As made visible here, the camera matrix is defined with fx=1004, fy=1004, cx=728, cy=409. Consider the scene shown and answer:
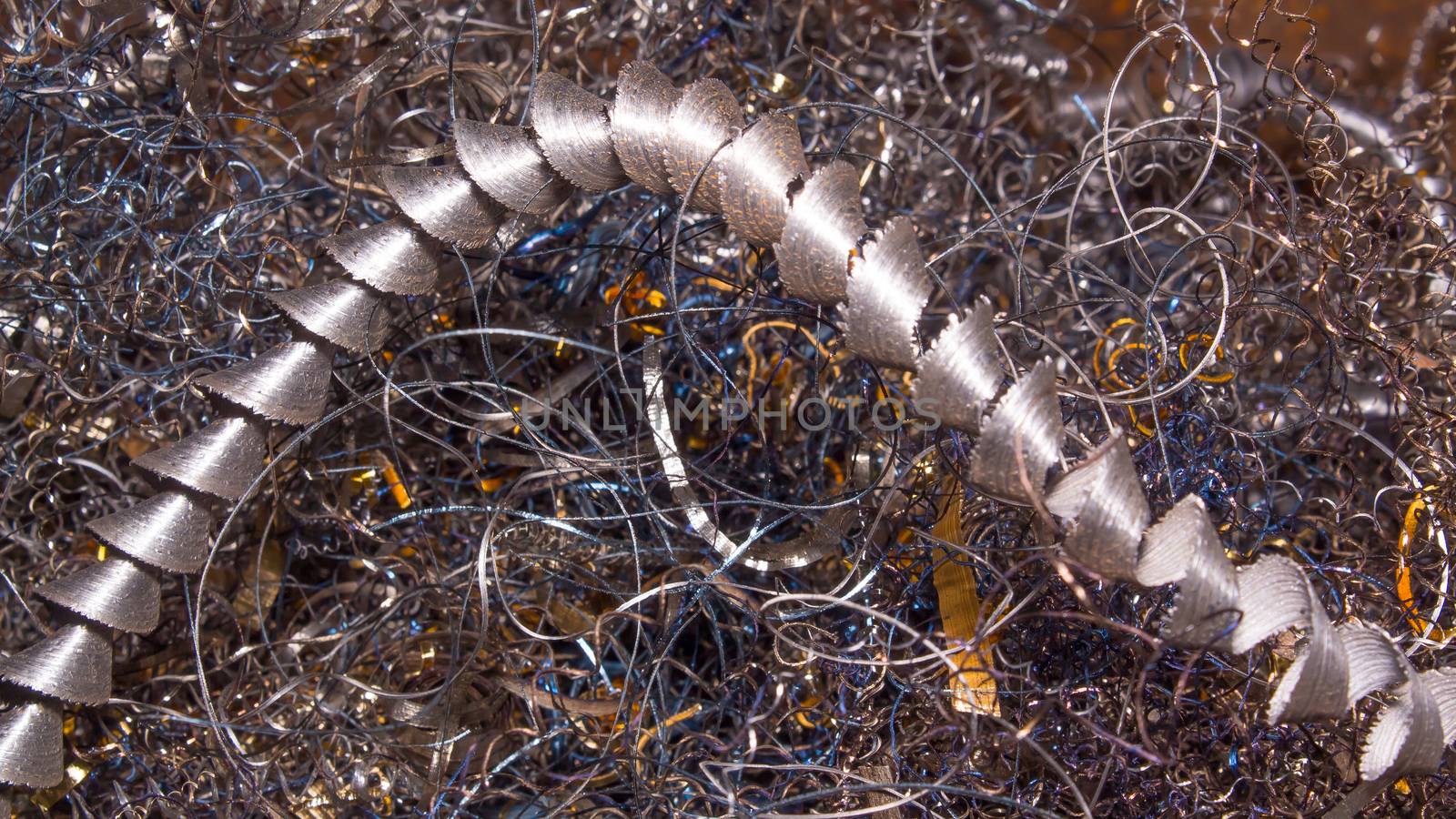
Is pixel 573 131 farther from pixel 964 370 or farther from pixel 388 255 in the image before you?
pixel 964 370

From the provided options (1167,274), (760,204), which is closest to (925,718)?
(760,204)

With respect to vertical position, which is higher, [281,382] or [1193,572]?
[1193,572]

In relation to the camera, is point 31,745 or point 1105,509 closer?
point 1105,509

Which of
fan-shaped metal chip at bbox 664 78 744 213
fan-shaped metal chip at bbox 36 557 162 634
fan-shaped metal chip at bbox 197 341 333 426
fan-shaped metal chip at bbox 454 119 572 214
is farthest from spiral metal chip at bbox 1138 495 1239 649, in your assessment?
fan-shaped metal chip at bbox 36 557 162 634

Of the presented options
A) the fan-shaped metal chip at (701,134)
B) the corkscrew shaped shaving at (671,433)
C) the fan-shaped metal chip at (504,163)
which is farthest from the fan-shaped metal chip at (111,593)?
the fan-shaped metal chip at (701,134)

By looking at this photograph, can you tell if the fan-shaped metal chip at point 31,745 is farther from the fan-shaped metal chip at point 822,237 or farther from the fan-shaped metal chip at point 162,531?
the fan-shaped metal chip at point 822,237

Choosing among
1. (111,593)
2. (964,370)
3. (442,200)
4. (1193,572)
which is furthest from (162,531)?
(1193,572)

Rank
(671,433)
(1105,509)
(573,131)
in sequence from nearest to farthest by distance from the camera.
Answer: (1105,509) → (573,131) → (671,433)

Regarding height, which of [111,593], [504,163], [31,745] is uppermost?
[504,163]
